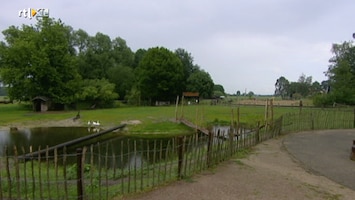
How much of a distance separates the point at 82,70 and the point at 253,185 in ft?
173

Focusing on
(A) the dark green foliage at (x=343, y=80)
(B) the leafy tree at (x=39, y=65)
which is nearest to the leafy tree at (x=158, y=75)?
(B) the leafy tree at (x=39, y=65)

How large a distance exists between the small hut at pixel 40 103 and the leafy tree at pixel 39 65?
809mm

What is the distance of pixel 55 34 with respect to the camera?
4431cm

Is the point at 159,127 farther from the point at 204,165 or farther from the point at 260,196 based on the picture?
the point at 260,196

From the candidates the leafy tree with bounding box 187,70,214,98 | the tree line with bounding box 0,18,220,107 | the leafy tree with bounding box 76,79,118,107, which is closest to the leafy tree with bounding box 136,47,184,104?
the tree line with bounding box 0,18,220,107

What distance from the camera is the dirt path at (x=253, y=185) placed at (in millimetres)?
6289

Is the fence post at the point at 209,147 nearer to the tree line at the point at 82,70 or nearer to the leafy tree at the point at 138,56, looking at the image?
the tree line at the point at 82,70

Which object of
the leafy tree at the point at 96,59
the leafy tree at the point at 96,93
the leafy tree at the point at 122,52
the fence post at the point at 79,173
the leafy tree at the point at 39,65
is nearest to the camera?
the fence post at the point at 79,173

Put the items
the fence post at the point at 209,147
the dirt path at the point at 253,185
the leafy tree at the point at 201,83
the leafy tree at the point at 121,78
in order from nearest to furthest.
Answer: the dirt path at the point at 253,185 < the fence post at the point at 209,147 < the leafy tree at the point at 121,78 < the leafy tree at the point at 201,83

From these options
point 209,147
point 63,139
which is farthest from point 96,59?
point 209,147

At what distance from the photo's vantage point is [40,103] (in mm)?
41750

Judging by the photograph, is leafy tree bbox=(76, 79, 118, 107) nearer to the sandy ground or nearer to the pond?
the pond

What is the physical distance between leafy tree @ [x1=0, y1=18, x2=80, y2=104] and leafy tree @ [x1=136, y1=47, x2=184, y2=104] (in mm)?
12003

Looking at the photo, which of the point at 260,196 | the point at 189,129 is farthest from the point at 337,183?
the point at 189,129
